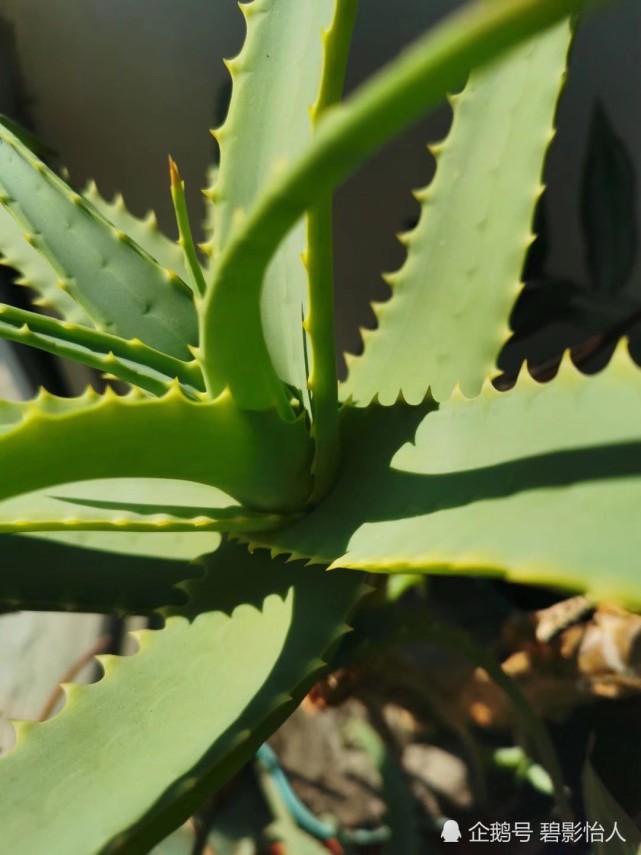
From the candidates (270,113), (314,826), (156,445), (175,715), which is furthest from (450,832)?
(270,113)

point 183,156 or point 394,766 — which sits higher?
point 183,156

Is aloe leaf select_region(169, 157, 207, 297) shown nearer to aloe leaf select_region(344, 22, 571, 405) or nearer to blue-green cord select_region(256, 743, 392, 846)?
aloe leaf select_region(344, 22, 571, 405)

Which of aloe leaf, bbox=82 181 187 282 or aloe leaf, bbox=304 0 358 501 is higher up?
aloe leaf, bbox=82 181 187 282

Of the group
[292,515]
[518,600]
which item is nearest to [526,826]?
[518,600]

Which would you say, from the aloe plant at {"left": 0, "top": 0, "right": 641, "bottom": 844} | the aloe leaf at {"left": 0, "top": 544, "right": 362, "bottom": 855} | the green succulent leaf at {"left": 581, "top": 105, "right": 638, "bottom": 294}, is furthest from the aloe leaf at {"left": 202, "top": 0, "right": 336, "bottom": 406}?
the green succulent leaf at {"left": 581, "top": 105, "right": 638, "bottom": 294}

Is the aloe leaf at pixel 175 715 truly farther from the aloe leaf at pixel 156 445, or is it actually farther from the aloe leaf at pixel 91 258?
the aloe leaf at pixel 91 258

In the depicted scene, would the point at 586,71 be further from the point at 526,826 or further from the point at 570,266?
the point at 526,826

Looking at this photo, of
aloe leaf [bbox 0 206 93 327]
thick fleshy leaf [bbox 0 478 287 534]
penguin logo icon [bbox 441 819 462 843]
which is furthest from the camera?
penguin logo icon [bbox 441 819 462 843]

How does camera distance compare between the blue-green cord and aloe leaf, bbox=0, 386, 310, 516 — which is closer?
aloe leaf, bbox=0, 386, 310, 516

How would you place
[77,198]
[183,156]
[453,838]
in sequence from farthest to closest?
[183,156]
[453,838]
[77,198]
